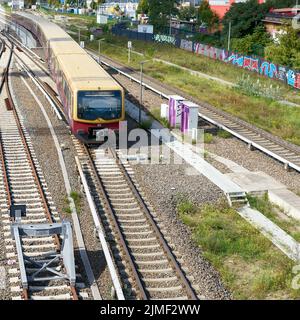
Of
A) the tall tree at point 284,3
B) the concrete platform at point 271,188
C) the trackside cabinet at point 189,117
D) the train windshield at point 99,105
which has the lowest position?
the concrete platform at point 271,188

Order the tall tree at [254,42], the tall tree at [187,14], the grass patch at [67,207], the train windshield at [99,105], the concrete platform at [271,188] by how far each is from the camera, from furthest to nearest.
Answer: the tall tree at [187,14] < the tall tree at [254,42] < the train windshield at [99,105] < the concrete platform at [271,188] < the grass patch at [67,207]

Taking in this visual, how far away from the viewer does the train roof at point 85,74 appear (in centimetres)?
2269

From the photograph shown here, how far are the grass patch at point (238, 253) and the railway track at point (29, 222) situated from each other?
3.73 m

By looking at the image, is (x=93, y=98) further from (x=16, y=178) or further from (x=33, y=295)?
(x=33, y=295)

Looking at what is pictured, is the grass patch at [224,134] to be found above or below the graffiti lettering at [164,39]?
below

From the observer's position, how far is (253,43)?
60906mm

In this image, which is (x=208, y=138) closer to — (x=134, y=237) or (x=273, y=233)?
(x=273, y=233)

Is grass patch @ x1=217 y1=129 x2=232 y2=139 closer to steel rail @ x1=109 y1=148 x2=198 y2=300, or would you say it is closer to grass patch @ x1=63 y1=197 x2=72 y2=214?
steel rail @ x1=109 y1=148 x2=198 y2=300

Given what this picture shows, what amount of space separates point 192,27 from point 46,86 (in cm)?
6373

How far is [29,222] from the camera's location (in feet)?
53.4

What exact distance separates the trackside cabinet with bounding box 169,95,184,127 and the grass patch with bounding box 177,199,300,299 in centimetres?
968

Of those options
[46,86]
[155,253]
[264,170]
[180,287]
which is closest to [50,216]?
[155,253]

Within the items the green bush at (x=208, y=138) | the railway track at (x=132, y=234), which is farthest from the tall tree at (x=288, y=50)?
the railway track at (x=132, y=234)

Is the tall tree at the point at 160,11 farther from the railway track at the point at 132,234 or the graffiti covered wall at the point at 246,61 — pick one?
the railway track at the point at 132,234
